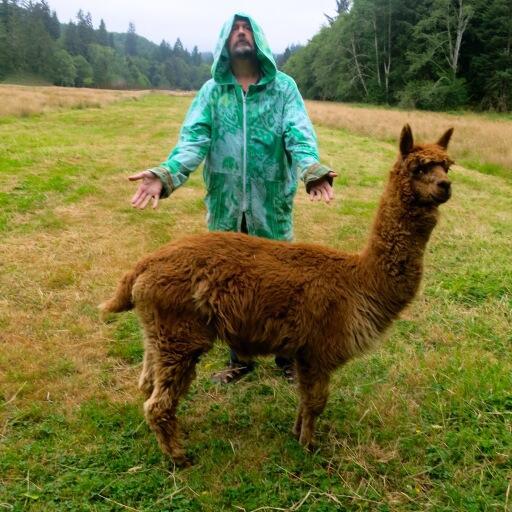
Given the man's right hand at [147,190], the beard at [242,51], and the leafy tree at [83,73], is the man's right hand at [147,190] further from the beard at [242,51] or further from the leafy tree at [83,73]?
the leafy tree at [83,73]

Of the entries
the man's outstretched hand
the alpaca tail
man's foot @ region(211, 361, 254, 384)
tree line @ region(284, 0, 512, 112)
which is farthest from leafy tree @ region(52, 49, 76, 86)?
the man's outstretched hand

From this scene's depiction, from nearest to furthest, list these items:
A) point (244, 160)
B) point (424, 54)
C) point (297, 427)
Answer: point (297, 427)
point (244, 160)
point (424, 54)

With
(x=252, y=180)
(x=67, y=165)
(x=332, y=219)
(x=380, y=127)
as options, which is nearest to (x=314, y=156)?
(x=252, y=180)

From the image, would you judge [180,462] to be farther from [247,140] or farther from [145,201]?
[247,140]

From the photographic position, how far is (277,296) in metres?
3.26

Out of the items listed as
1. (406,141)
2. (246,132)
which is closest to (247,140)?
(246,132)

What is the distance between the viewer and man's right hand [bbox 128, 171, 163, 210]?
11.5ft

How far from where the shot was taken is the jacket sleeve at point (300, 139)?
3728 mm

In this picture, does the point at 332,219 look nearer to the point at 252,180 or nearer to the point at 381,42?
the point at 252,180

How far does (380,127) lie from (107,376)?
72.8 feet

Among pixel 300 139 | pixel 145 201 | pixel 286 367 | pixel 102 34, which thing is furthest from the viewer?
pixel 102 34

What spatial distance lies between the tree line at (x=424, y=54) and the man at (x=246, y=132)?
42699 mm

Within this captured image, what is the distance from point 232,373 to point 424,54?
50702 millimetres

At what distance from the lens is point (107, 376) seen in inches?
Result: 176
